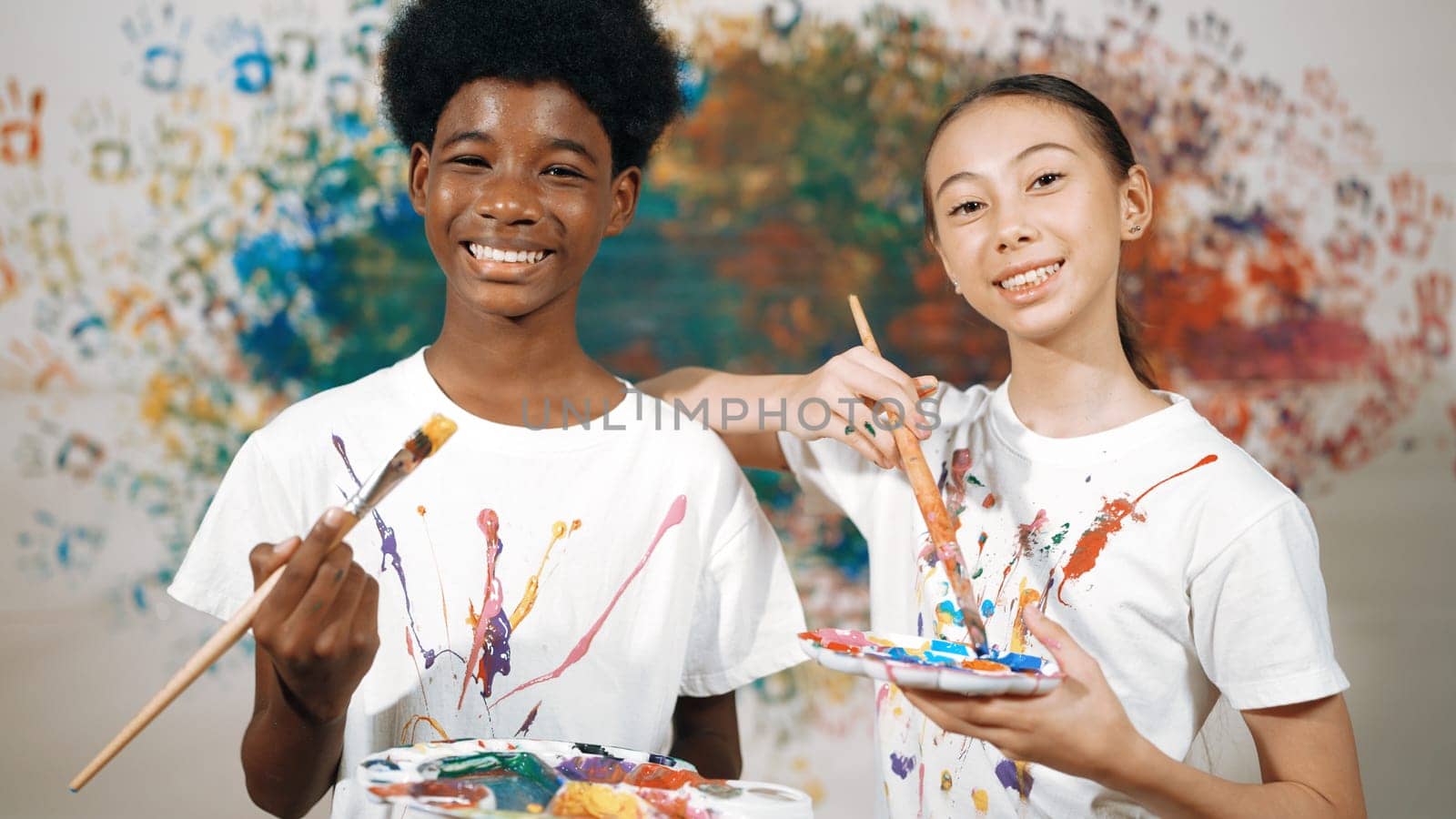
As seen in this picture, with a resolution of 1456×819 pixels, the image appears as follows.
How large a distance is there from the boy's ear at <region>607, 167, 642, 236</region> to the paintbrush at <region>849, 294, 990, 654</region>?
32 centimetres

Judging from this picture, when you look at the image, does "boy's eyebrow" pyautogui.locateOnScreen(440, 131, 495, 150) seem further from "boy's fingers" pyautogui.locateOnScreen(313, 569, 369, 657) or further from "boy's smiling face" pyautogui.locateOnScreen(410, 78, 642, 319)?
"boy's fingers" pyautogui.locateOnScreen(313, 569, 369, 657)

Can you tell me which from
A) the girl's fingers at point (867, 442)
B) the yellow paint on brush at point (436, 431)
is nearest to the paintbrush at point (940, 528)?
the girl's fingers at point (867, 442)

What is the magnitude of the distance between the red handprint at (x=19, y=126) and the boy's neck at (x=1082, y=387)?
1.61 m

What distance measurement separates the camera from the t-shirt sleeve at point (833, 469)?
1.28m

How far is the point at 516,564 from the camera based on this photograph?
1121 mm

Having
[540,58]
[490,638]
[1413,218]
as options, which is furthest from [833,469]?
[1413,218]

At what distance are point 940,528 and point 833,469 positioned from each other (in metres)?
0.29

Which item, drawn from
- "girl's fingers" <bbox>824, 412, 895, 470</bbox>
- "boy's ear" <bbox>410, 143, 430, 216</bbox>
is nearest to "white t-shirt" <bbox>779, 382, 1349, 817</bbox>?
"girl's fingers" <bbox>824, 412, 895, 470</bbox>

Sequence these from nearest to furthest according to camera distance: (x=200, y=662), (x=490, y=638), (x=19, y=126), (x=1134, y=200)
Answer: (x=200, y=662) < (x=490, y=638) < (x=1134, y=200) < (x=19, y=126)

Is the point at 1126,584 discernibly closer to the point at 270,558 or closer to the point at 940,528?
the point at 940,528

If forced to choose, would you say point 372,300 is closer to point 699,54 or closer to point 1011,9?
point 699,54

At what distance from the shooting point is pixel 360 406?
45.6 inches

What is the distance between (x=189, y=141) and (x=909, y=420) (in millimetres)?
1402

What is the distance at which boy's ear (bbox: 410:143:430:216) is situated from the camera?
1.22 m
